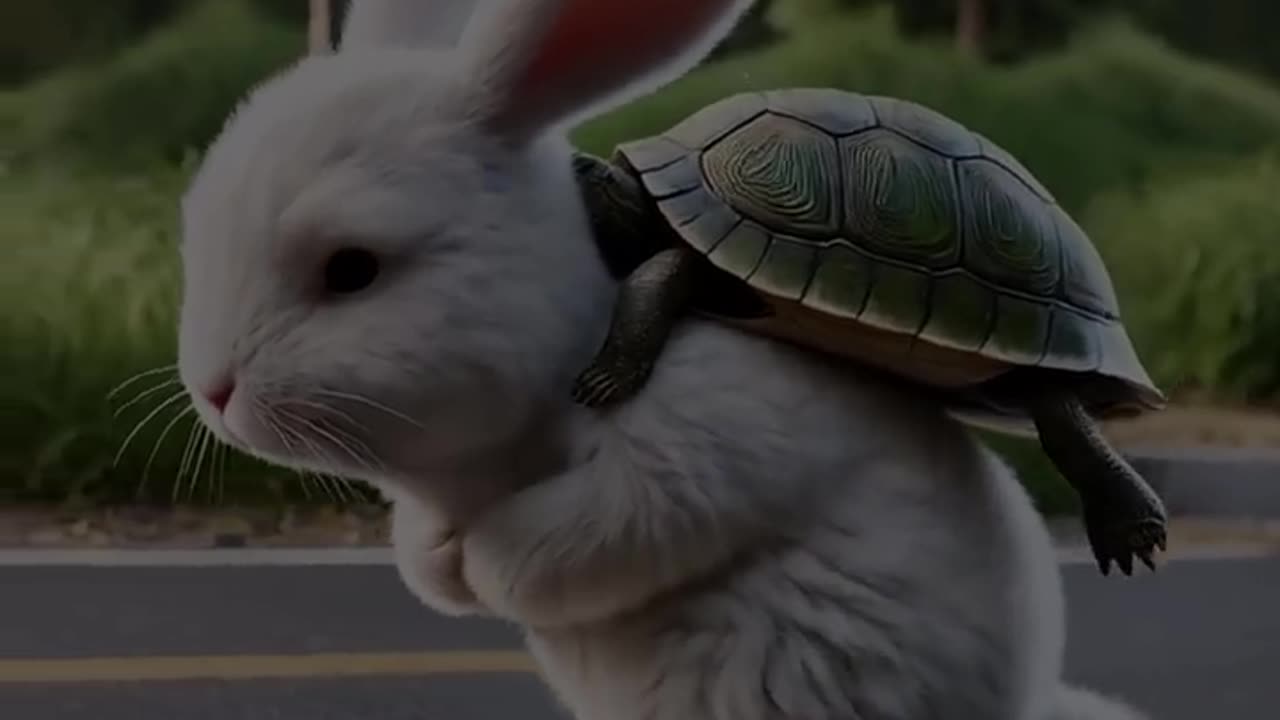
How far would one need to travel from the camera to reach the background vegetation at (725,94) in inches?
38.3

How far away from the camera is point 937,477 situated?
0.55m

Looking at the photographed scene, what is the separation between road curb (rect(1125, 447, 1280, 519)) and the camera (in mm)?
1192

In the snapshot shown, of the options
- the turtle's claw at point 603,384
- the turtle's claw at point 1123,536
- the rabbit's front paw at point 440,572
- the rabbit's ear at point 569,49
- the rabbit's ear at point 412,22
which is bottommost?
the rabbit's front paw at point 440,572

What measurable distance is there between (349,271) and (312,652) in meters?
0.58

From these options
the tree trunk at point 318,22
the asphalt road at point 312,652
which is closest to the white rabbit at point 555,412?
the tree trunk at point 318,22

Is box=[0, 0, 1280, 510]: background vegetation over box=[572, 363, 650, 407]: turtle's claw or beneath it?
beneath

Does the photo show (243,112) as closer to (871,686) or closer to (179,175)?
(871,686)

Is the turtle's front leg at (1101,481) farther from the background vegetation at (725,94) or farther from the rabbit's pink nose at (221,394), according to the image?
the rabbit's pink nose at (221,394)

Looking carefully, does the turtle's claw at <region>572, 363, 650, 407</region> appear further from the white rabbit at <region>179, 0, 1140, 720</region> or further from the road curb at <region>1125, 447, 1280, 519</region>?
the road curb at <region>1125, 447, 1280, 519</region>

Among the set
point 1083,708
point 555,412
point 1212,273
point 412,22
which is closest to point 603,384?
point 555,412

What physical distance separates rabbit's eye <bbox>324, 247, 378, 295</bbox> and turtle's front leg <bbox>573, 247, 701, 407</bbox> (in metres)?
0.08

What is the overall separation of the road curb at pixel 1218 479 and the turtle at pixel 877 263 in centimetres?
59

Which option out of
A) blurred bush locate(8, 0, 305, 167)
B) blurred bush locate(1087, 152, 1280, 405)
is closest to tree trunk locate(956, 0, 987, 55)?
blurred bush locate(1087, 152, 1280, 405)

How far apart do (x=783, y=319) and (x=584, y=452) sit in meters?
0.08
